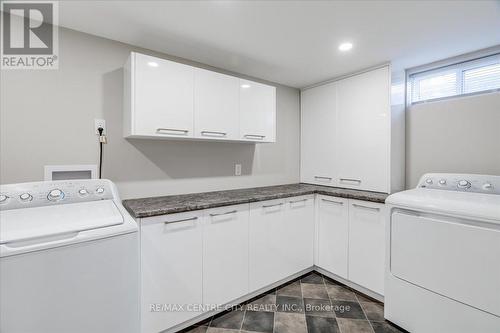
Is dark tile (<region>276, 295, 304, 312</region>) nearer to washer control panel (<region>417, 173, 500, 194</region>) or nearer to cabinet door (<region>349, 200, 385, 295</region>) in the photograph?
cabinet door (<region>349, 200, 385, 295</region>)

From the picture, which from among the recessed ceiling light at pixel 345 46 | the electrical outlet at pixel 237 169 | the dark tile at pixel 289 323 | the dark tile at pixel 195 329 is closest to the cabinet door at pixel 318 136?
the recessed ceiling light at pixel 345 46

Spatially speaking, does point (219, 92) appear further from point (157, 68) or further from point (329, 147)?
point (329, 147)

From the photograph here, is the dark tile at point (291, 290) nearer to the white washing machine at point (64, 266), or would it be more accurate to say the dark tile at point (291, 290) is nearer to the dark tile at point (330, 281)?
the dark tile at point (330, 281)

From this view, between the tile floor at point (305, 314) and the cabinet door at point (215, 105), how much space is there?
1453mm

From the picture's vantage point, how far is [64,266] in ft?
3.34

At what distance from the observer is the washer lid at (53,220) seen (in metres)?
0.98

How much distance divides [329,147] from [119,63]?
2.18m

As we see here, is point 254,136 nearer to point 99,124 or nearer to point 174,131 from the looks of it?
point 174,131

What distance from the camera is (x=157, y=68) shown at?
64.9 inches

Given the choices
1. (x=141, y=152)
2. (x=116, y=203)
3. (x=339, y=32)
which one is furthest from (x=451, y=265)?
(x=141, y=152)

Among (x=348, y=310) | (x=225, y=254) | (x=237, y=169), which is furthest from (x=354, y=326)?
(x=237, y=169)

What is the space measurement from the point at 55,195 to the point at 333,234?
226cm

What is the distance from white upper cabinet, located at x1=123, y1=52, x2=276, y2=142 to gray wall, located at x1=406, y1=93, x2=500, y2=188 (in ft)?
4.87

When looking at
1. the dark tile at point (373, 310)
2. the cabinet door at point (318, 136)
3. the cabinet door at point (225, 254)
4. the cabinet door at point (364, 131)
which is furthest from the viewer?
the cabinet door at point (318, 136)
